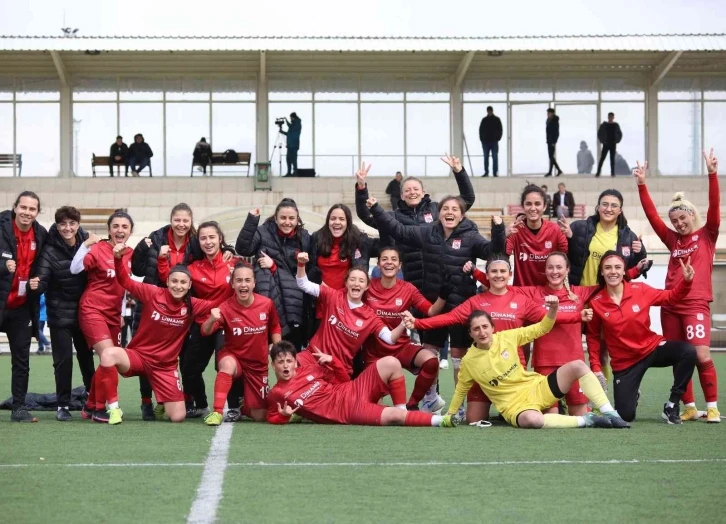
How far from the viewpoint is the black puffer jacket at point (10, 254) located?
→ 840cm

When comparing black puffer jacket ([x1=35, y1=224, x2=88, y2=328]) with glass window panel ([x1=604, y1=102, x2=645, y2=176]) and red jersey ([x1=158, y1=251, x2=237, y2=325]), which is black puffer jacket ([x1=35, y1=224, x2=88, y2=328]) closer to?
red jersey ([x1=158, y1=251, x2=237, y2=325])

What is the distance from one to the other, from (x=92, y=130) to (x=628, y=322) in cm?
2560

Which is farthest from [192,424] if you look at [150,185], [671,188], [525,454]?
[671,188]

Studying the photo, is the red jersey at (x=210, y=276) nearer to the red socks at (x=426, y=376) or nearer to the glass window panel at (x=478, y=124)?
the red socks at (x=426, y=376)

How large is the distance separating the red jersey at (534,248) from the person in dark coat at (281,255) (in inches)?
67.5

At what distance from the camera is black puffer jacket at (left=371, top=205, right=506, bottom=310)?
353 inches

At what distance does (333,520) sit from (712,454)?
2.85m

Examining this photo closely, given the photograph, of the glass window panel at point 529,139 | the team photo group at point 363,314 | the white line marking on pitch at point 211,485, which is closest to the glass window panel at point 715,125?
the glass window panel at point 529,139

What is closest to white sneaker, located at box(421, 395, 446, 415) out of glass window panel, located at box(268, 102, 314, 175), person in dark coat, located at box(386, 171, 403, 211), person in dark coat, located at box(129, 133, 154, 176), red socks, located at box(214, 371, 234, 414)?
red socks, located at box(214, 371, 234, 414)

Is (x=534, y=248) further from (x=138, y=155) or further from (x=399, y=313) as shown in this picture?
(x=138, y=155)

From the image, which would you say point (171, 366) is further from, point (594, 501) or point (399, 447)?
point (594, 501)

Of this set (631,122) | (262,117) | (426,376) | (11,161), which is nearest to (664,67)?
(631,122)
